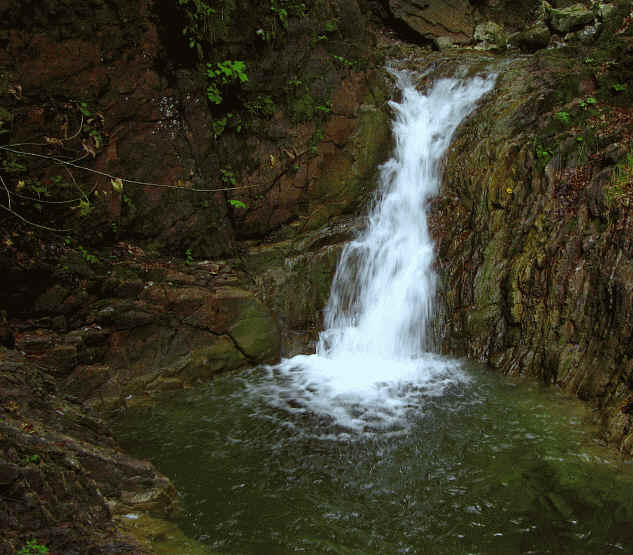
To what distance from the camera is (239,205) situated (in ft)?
23.0

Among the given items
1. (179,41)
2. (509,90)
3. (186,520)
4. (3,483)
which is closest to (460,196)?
(509,90)

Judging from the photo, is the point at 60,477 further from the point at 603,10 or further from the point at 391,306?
the point at 603,10

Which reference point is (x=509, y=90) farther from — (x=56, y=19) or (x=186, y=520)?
(x=186, y=520)

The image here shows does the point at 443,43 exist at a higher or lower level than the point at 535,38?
higher

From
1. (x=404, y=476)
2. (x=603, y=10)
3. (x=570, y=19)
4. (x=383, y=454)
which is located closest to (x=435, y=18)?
(x=570, y=19)

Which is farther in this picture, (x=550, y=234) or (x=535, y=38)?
(x=535, y=38)

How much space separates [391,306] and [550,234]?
103 inches

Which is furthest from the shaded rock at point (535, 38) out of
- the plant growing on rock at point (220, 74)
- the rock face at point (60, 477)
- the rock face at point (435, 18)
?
the rock face at point (60, 477)

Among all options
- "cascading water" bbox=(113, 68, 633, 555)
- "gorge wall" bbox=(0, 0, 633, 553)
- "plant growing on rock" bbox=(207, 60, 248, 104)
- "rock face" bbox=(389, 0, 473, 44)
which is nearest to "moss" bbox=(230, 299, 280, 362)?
"gorge wall" bbox=(0, 0, 633, 553)

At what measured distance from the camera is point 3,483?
2.20 meters

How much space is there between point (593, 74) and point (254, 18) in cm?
592

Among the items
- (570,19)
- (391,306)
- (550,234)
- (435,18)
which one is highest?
(435,18)

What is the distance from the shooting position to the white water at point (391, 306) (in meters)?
5.31

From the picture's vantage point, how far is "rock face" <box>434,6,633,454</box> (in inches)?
192
